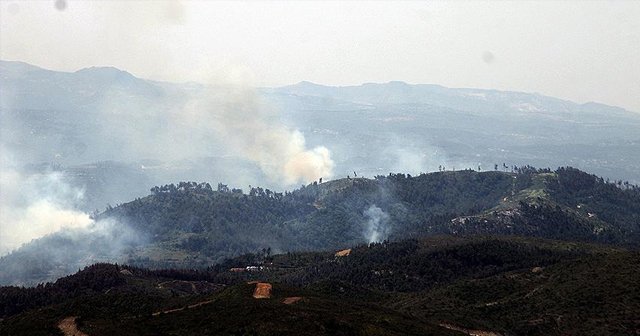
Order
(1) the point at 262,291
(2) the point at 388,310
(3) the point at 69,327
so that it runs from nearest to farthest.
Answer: (3) the point at 69,327, (1) the point at 262,291, (2) the point at 388,310

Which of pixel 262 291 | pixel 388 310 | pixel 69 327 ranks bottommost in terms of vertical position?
pixel 388 310

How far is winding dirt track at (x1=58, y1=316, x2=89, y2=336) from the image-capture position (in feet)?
395

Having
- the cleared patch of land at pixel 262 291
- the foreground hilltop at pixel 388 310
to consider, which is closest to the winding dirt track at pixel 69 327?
the foreground hilltop at pixel 388 310

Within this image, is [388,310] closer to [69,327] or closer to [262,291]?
[262,291]

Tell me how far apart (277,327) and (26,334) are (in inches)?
1993

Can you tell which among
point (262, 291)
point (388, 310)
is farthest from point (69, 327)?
point (388, 310)

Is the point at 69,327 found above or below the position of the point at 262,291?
below

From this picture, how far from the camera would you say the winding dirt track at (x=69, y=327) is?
120m

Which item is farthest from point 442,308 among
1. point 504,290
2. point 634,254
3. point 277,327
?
point 277,327

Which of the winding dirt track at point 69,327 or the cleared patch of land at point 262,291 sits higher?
the cleared patch of land at point 262,291

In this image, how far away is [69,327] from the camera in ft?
411

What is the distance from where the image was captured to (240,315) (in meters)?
115

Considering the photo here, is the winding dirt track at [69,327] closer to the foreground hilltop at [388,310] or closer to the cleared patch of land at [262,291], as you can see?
the foreground hilltop at [388,310]

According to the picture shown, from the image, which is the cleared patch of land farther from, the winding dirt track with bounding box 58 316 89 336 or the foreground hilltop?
the winding dirt track with bounding box 58 316 89 336
